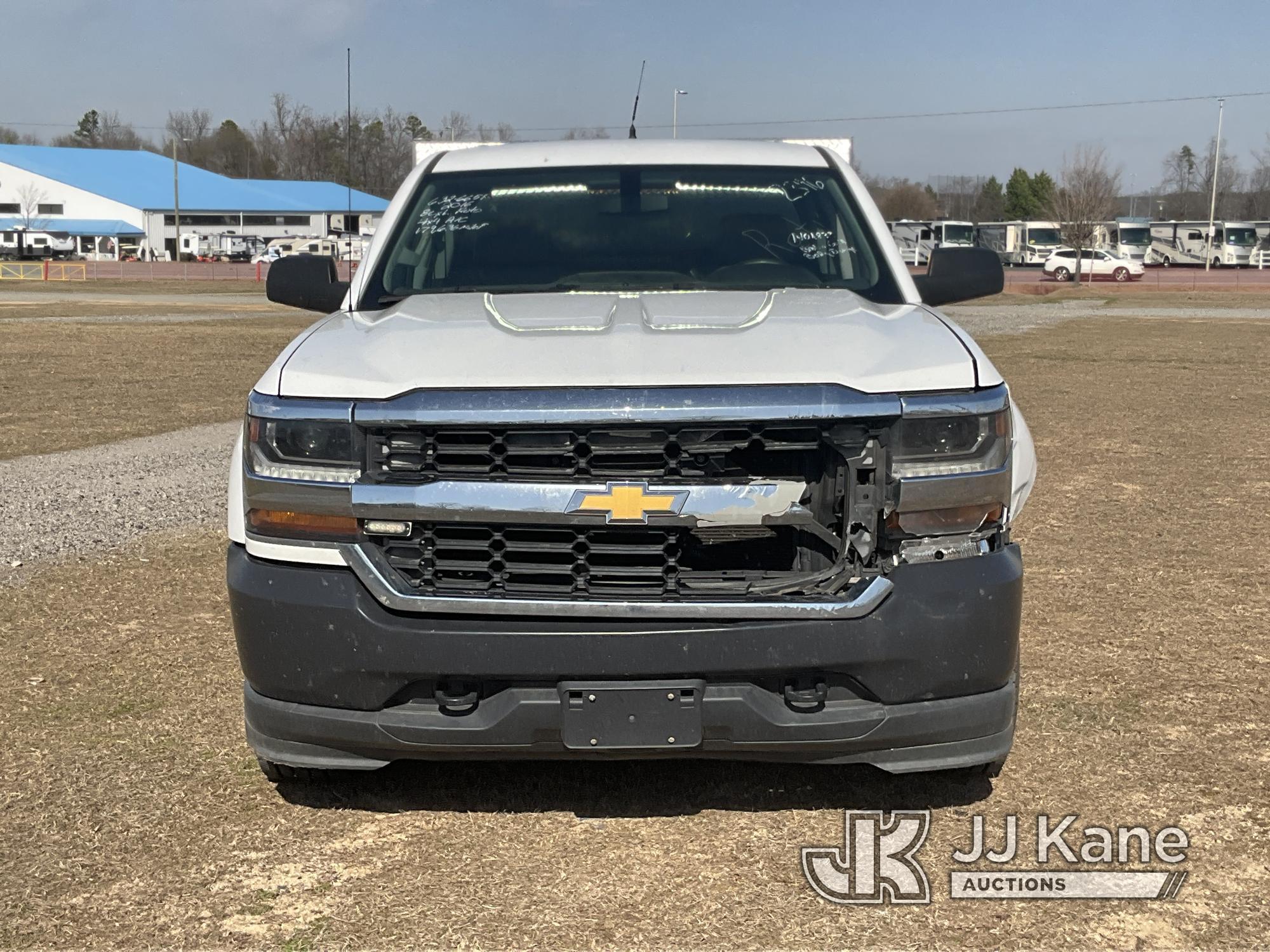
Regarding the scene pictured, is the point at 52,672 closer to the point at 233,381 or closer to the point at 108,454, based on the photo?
the point at 108,454

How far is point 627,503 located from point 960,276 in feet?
7.54

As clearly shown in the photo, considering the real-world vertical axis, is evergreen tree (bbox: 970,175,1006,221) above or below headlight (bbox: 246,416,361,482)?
above

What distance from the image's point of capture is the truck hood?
10.4 feet

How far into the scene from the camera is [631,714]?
319 centimetres

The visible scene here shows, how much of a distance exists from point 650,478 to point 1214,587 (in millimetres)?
4063

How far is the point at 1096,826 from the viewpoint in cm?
371

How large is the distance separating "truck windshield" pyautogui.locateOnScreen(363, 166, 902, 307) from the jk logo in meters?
1.59

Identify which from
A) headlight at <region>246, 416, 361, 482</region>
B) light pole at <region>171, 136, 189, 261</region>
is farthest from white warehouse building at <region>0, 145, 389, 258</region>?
headlight at <region>246, 416, 361, 482</region>

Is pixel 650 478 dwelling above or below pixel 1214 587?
above

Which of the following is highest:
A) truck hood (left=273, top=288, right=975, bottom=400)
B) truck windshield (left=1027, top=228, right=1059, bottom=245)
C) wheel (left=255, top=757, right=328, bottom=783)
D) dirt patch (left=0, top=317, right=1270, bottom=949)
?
truck windshield (left=1027, top=228, right=1059, bottom=245)

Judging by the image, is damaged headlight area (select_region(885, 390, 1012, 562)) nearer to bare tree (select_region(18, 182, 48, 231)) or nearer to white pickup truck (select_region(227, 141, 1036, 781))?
white pickup truck (select_region(227, 141, 1036, 781))

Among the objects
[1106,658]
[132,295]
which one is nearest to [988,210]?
[132,295]

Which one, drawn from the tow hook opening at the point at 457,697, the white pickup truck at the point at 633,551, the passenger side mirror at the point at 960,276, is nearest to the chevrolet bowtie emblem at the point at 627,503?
the white pickup truck at the point at 633,551

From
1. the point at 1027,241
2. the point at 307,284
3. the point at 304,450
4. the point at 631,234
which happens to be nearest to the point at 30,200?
the point at 1027,241
